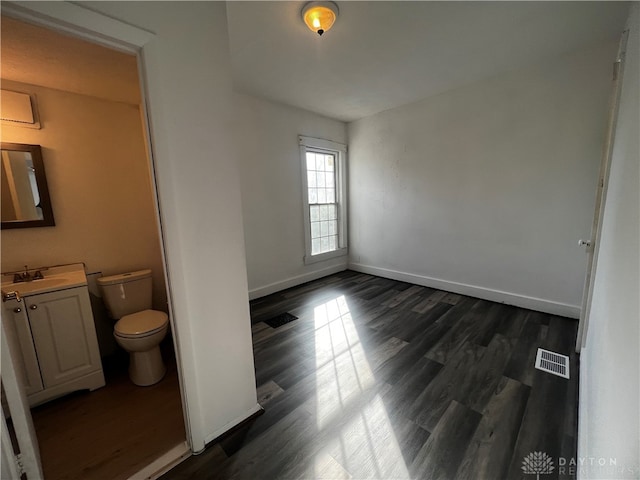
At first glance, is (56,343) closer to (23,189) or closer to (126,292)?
(126,292)

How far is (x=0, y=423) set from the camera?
87cm

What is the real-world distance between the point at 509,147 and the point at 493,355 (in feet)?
7.26

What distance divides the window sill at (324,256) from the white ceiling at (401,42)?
2316 millimetres

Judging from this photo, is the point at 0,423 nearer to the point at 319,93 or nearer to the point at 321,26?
the point at 321,26

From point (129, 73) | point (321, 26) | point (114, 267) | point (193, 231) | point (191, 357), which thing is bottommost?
point (191, 357)

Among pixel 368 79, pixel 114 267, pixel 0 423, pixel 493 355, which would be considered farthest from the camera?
pixel 368 79

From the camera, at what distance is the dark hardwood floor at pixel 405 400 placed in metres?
1.34

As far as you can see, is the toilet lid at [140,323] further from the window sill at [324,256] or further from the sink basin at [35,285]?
the window sill at [324,256]

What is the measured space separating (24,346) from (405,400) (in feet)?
8.27

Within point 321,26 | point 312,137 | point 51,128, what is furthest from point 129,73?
point 312,137

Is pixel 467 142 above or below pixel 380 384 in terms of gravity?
above

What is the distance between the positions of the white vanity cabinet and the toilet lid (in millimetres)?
206

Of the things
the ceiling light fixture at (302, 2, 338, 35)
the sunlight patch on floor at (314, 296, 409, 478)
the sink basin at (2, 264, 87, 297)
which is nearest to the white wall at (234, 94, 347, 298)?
the sunlight patch on floor at (314, 296, 409, 478)

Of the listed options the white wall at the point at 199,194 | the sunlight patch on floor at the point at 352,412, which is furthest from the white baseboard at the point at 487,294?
the white wall at the point at 199,194
